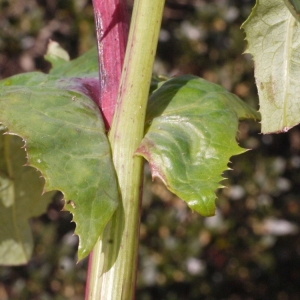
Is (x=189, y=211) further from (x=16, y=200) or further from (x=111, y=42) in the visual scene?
(x=111, y=42)

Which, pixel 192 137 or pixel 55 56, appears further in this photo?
pixel 55 56

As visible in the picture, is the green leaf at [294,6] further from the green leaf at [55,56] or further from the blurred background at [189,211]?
the blurred background at [189,211]

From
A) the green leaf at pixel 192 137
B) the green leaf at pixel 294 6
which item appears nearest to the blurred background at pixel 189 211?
the green leaf at pixel 192 137

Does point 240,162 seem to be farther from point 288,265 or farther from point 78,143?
point 78,143

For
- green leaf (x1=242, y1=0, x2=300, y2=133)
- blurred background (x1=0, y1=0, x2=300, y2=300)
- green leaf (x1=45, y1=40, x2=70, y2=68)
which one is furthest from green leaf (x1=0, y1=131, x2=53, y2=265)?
blurred background (x1=0, y1=0, x2=300, y2=300)

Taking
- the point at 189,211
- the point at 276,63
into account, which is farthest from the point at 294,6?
the point at 189,211

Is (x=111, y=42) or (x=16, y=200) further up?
(x=111, y=42)

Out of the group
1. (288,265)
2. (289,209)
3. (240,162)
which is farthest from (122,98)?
(288,265)

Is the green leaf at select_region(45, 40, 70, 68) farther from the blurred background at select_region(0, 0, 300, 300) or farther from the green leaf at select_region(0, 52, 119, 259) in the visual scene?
the blurred background at select_region(0, 0, 300, 300)
